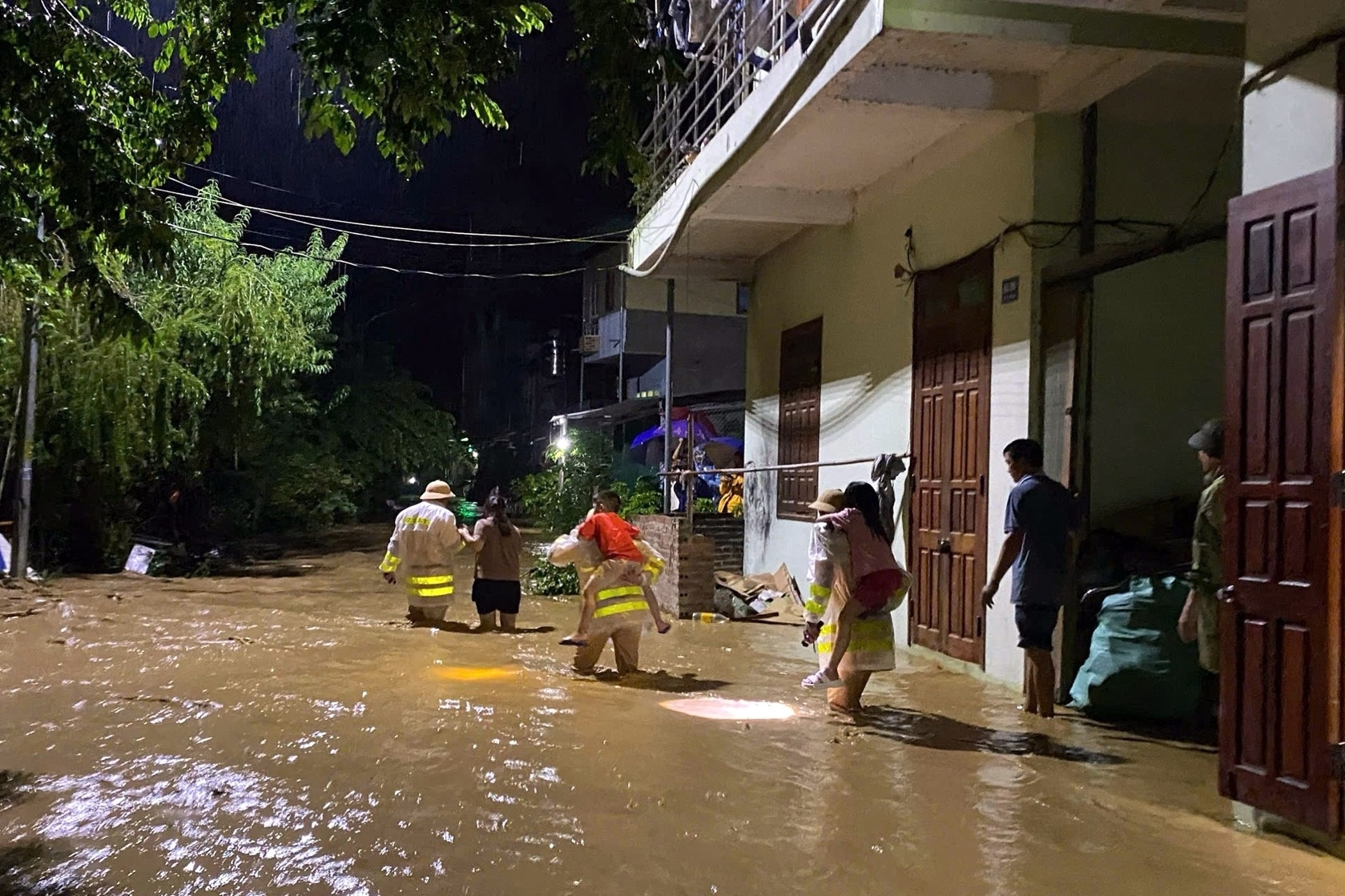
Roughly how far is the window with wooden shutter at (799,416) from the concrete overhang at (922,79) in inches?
81.2

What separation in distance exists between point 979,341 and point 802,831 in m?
4.97

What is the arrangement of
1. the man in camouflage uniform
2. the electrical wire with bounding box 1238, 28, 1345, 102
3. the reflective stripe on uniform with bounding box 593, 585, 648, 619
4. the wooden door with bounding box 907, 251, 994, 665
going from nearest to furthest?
1. the electrical wire with bounding box 1238, 28, 1345, 102
2. the man in camouflage uniform
3. the reflective stripe on uniform with bounding box 593, 585, 648, 619
4. the wooden door with bounding box 907, 251, 994, 665

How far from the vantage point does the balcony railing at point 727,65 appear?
30.4ft

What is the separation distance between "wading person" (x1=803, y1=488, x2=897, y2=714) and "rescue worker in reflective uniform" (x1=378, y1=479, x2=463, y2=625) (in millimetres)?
4913

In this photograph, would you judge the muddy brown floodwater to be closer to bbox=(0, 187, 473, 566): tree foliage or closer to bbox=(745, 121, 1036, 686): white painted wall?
bbox=(745, 121, 1036, 686): white painted wall

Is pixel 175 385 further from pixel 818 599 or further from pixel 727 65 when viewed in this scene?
pixel 818 599

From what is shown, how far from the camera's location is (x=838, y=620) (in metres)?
A: 6.77

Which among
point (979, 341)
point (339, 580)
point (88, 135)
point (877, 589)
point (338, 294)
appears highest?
point (338, 294)

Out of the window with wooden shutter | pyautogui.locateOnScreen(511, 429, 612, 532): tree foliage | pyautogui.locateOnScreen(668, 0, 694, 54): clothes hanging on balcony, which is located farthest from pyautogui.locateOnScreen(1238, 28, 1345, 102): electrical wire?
pyautogui.locateOnScreen(511, 429, 612, 532): tree foliage

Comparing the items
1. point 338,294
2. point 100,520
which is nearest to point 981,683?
point 100,520

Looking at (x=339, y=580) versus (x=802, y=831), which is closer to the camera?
(x=802, y=831)

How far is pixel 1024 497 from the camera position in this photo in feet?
22.0

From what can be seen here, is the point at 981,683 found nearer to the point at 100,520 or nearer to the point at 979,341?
the point at 979,341

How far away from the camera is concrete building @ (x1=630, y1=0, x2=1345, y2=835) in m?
4.34
